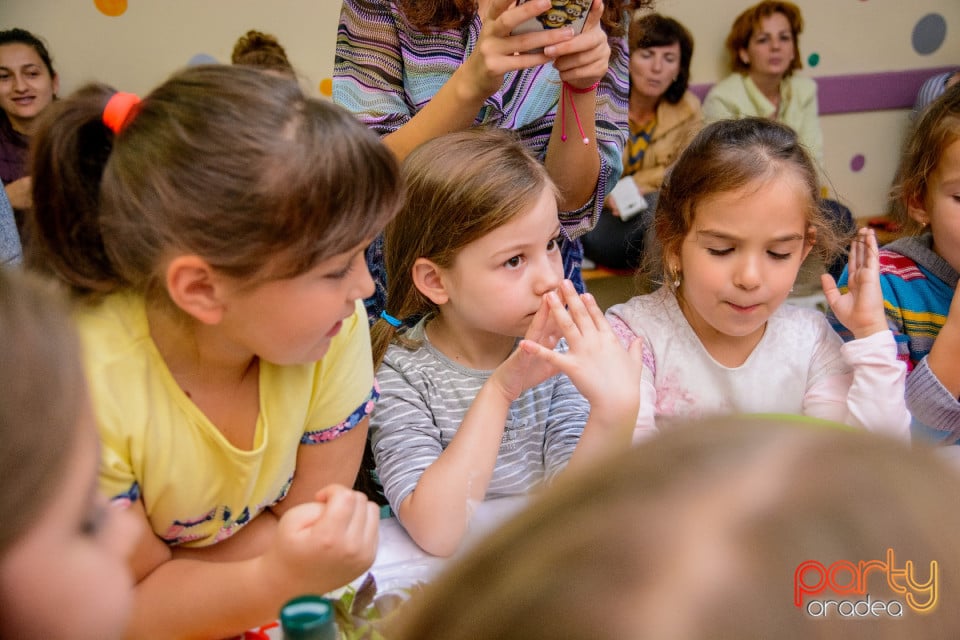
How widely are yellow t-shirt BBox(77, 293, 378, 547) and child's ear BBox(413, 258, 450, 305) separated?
252 mm

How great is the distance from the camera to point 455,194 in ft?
3.84

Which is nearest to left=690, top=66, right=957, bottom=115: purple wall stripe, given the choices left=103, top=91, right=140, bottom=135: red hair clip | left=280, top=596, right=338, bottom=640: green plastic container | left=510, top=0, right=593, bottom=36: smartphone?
left=510, top=0, right=593, bottom=36: smartphone

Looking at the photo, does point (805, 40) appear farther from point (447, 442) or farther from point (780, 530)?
point (780, 530)

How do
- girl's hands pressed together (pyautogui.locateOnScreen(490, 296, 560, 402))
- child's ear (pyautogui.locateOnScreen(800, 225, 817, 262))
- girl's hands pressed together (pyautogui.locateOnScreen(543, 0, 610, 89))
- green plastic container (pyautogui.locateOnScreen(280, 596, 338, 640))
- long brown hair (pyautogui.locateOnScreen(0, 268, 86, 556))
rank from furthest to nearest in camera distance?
child's ear (pyautogui.locateOnScreen(800, 225, 817, 262)), girl's hands pressed together (pyautogui.locateOnScreen(543, 0, 610, 89)), girl's hands pressed together (pyautogui.locateOnScreen(490, 296, 560, 402)), green plastic container (pyautogui.locateOnScreen(280, 596, 338, 640)), long brown hair (pyautogui.locateOnScreen(0, 268, 86, 556))

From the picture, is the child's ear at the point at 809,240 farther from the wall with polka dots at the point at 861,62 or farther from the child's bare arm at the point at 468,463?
the wall with polka dots at the point at 861,62

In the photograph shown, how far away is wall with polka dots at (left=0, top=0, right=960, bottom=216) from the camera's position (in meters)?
3.15

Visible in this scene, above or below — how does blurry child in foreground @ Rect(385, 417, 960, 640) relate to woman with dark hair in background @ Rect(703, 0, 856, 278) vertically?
above

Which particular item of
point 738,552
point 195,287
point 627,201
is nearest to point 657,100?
point 627,201

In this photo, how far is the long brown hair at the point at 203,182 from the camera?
756 millimetres

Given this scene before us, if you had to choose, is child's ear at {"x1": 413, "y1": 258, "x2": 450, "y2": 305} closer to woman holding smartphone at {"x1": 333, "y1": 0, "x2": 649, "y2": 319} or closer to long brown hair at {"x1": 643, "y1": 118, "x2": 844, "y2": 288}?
woman holding smartphone at {"x1": 333, "y1": 0, "x2": 649, "y2": 319}

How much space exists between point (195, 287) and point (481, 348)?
55 centimetres

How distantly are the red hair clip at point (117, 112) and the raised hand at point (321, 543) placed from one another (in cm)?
42

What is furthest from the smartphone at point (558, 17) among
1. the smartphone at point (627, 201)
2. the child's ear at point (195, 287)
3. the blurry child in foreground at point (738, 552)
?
the smartphone at point (627, 201)

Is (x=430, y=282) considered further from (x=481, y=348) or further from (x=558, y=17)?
(x=558, y=17)
